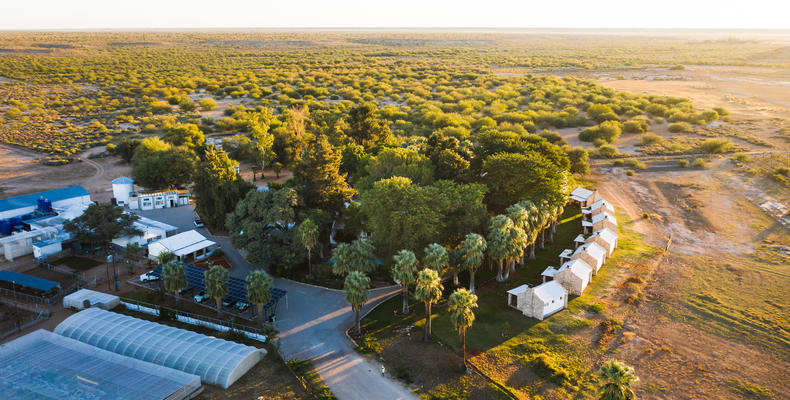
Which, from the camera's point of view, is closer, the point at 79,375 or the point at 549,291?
the point at 79,375

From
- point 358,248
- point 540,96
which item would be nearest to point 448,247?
point 358,248

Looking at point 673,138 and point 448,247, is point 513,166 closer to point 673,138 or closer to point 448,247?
point 448,247

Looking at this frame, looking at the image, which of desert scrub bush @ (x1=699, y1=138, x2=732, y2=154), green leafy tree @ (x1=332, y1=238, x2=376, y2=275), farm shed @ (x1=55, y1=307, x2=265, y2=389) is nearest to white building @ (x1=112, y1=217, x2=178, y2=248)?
farm shed @ (x1=55, y1=307, x2=265, y2=389)

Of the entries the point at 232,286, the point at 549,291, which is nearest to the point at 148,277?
the point at 232,286

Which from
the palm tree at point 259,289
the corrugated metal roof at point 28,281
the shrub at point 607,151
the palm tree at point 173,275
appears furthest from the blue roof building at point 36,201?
the shrub at point 607,151

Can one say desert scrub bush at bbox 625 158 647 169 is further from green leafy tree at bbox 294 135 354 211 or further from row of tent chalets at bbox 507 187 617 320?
green leafy tree at bbox 294 135 354 211

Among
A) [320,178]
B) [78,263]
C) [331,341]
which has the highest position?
[320,178]

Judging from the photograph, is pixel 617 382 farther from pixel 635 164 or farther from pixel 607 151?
pixel 607 151
